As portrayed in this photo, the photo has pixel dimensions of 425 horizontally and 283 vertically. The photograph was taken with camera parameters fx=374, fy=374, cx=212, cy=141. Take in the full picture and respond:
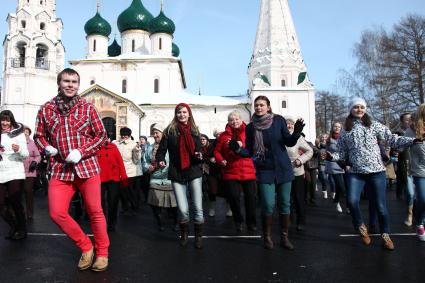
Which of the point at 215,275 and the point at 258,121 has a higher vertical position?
the point at 258,121

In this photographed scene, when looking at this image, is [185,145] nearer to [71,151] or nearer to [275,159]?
[275,159]


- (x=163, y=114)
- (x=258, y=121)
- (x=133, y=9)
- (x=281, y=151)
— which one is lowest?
(x=281, y=151)

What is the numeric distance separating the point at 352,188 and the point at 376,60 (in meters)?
23.7

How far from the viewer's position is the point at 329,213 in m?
7.54

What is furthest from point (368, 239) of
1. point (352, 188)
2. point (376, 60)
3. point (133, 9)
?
point (133, 9)

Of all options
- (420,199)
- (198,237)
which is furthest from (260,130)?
(420,199)

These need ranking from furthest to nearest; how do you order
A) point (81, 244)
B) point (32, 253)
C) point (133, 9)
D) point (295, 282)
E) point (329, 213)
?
point (133, 9) → point (329, 213) → point (32, 253) → point (81, 244) → point (295, 282)

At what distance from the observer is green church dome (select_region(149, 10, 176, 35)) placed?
Result: 41.5 m

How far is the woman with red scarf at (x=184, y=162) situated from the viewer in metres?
4.72

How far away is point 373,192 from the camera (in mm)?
4656

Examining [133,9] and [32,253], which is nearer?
[32,253]

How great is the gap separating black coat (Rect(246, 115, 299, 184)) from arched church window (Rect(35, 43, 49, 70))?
35.1 m

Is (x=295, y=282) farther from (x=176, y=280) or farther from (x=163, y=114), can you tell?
(x=163, y=114)

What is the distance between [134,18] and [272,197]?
136 ft
